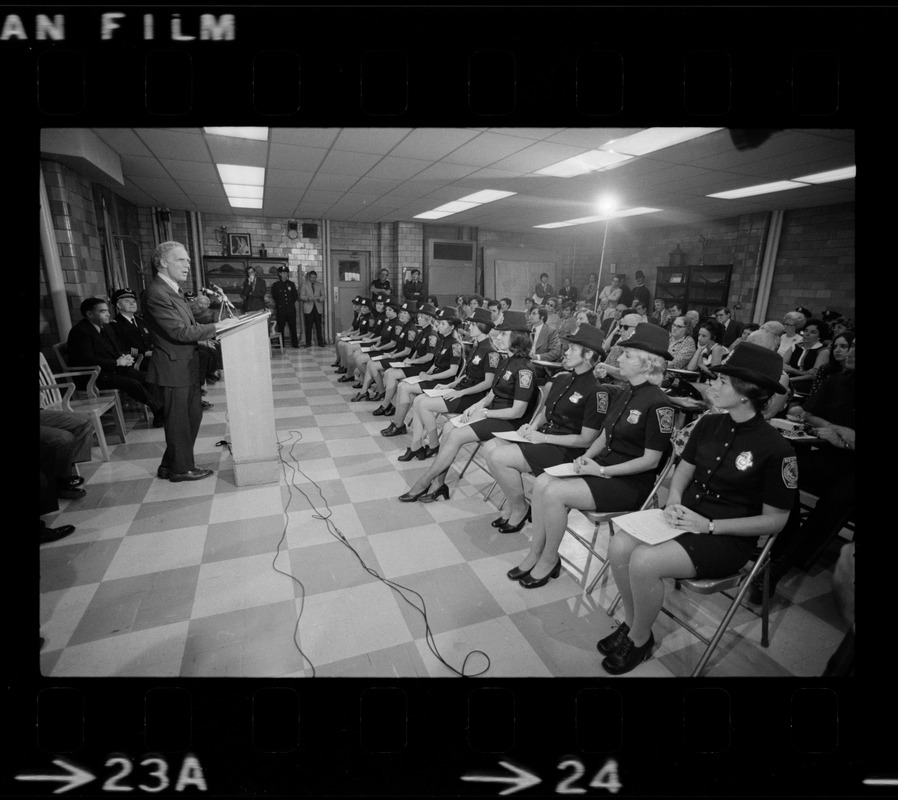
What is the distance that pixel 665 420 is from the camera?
205cm

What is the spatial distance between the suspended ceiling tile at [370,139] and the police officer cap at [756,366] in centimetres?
371

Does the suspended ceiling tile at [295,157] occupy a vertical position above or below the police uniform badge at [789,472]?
above

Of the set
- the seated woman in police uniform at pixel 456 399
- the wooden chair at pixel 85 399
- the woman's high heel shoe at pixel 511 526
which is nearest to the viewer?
the woman's high heel shoe at pixel 511 526

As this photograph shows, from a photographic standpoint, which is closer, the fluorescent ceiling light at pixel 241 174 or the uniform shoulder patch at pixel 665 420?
the uniform shoulder patch at pixel 665 420

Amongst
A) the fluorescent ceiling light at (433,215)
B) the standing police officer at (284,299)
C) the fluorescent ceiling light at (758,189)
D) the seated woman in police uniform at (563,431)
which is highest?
the fluorescent ceiling light at (433,215)

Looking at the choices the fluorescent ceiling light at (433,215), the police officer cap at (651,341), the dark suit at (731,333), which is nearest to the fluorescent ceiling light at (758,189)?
the dark suit at (731,333)

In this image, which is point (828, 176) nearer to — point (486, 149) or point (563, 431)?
point (486, 149)

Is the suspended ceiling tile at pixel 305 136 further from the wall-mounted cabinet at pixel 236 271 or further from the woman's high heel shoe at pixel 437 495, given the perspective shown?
the wall-mounted cabinet at pixel 236 271

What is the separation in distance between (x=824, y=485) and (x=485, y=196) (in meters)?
6.63

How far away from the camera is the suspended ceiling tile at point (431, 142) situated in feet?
14.0

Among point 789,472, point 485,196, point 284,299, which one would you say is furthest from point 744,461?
point 284,299
